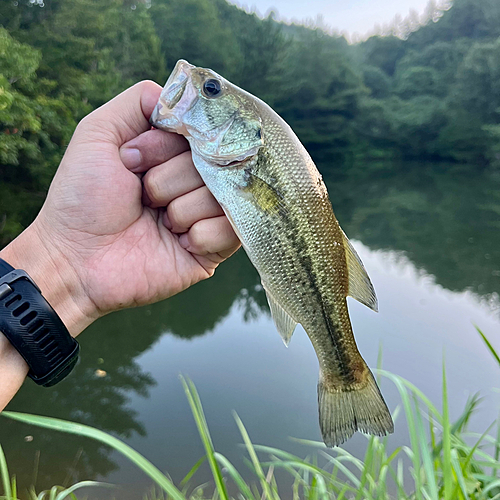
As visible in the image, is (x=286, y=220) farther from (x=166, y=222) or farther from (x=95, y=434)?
(x=95, y=434)

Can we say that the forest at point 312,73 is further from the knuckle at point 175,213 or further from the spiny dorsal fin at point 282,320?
the spiny dorsal fin at point 282,320

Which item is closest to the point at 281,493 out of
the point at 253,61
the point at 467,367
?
the point at 467,367

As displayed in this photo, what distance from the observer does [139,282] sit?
7.11 feet

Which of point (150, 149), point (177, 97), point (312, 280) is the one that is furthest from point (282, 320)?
point (177, 97)

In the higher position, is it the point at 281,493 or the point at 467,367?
the point at 467,367

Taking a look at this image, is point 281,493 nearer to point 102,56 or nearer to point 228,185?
point 228,185

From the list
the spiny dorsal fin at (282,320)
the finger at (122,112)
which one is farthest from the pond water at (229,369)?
the finger at (122,112)

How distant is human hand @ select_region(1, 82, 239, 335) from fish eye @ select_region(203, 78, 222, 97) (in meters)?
0.29

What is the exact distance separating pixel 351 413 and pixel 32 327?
1.49 metres

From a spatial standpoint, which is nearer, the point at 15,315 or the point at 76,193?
the point at 15,315

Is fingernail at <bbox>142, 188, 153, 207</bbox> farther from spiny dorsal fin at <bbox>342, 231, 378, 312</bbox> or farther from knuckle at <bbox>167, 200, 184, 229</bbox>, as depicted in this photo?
spiny dorsal fin at <bbox>342, 231, 378, 312</bbox>

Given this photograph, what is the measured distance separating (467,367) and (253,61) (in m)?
36.3

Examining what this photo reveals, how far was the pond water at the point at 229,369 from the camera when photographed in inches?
191

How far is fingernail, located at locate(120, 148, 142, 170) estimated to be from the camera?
2.09 meters
